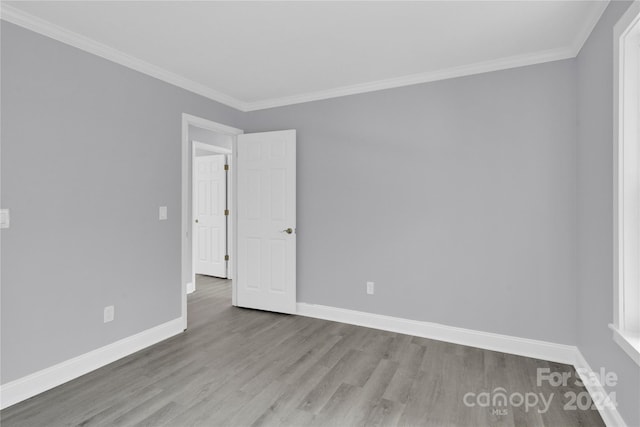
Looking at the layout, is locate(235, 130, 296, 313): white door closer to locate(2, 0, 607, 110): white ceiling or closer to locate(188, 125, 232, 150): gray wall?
locate(2, 0, 607, 110): white ceiling

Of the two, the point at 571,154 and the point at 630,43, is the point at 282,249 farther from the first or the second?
the point at 630,43

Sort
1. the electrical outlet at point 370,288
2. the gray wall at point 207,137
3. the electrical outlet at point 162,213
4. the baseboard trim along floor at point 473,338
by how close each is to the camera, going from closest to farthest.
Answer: the baseboard trim along floor at point 473,338, the electrical outlet at point 162,213, the electrical outlet at point 370,288, the gray wall at point 207,137

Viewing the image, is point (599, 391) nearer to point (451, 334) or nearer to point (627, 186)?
point (451, 334)

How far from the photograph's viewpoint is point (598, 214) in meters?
2.19

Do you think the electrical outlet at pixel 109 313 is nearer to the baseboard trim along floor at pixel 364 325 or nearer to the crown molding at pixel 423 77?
the baseboard trim along floor at pixel 364 325

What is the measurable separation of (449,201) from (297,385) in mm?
2092

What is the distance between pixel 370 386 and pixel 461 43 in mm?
2727

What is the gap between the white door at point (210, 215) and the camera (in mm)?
5738

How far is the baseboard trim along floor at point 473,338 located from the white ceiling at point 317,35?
2395 mm

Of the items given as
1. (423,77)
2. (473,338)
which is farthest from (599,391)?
(423,77)

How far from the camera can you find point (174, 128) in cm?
333

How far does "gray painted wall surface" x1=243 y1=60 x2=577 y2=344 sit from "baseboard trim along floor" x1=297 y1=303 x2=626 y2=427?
68 millimetres

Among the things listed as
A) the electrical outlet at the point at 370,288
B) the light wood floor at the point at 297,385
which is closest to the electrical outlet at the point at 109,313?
the light wood floor at the point at 297,385

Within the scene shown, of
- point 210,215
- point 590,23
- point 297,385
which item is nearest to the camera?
point 590,23
